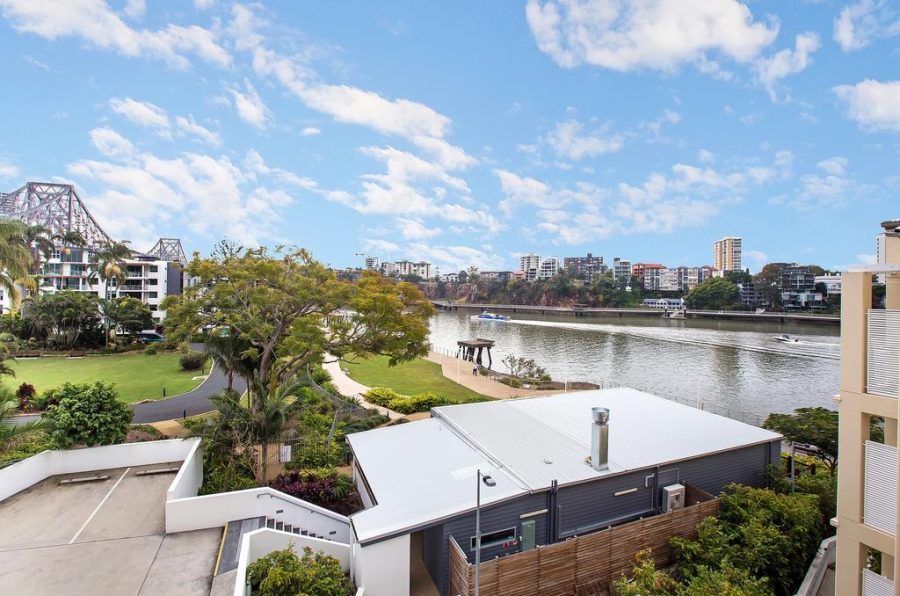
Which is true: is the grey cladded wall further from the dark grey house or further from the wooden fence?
the wooden fence

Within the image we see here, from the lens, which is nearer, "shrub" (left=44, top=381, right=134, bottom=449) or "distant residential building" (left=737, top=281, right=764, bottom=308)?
"shrub" (left=44, top=381, right=134, bottom=449)

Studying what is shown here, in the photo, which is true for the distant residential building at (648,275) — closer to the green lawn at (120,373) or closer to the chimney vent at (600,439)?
the green lawn at (120,373)

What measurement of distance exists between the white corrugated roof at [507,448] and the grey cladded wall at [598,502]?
31 cm

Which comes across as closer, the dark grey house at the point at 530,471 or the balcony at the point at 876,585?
the balcony at the point at 876,585

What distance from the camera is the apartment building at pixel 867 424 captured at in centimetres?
727

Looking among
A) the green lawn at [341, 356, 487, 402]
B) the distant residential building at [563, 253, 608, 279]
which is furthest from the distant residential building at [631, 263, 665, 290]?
the green lawn at [341, 356, 487, 402]

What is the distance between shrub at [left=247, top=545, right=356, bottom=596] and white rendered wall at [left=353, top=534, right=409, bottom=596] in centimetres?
50

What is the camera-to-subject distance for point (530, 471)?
1187 cm

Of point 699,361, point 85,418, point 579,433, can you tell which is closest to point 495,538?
point 579,433

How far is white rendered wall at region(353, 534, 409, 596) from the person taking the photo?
9.48 meters

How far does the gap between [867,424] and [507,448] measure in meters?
8.24

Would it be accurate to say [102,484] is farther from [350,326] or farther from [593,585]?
[593,585]

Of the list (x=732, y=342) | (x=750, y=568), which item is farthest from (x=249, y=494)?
(x=732, y=342)

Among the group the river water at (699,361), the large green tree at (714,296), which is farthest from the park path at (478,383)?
the large green tree at (714,296)
